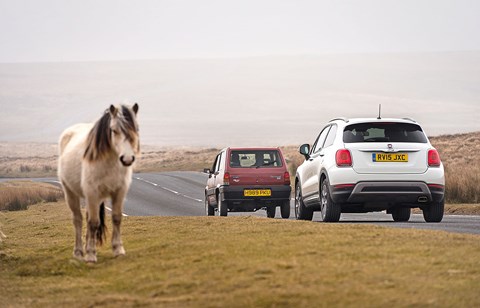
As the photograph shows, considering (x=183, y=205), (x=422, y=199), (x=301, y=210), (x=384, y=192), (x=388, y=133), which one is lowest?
(x=183, y=205)

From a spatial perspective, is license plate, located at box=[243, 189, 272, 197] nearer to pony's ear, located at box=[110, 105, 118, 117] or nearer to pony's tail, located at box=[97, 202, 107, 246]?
pony's tail, located at box=[97, 202, 107, 246]

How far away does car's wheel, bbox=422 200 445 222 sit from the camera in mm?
21469

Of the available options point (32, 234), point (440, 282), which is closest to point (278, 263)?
point (440, 282)

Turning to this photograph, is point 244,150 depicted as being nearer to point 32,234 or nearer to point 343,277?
point 32,234

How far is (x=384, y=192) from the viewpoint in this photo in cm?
2000

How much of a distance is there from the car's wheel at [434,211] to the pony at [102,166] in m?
8.89

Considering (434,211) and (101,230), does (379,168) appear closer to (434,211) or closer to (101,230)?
(434,211)

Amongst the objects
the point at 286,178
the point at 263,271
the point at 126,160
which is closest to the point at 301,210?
the point at 286,178

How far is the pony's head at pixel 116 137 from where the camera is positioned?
505 inches

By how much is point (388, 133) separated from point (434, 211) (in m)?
2.32

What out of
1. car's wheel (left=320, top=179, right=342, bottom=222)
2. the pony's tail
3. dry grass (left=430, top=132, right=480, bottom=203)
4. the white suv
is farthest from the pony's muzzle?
dry grass (left=430, top=132, right=480, bottom=203)

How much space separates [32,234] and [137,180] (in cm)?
4505

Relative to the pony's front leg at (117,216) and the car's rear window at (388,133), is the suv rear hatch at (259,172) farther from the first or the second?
the pony's front leg at (117,216)

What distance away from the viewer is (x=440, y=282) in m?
10.9
